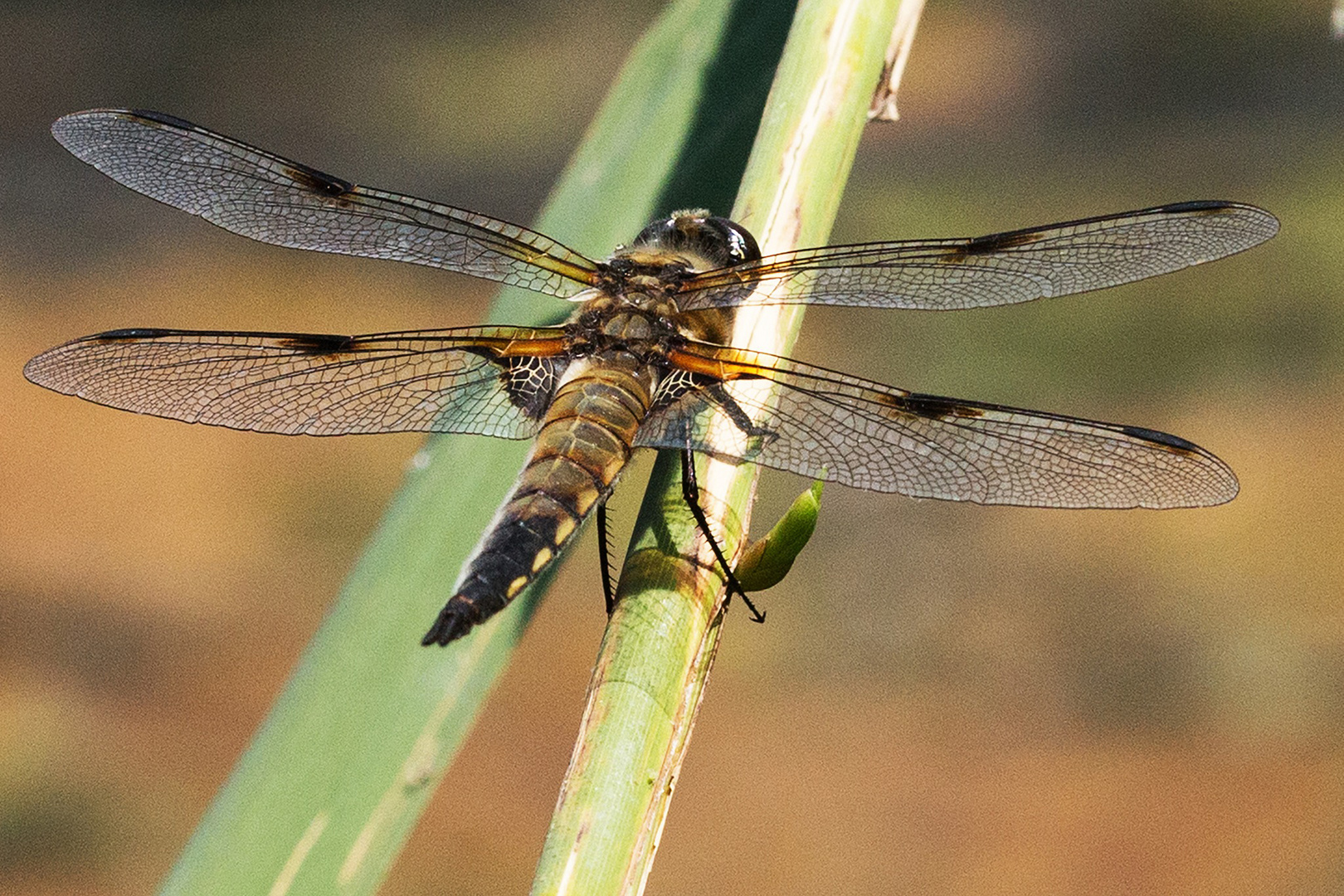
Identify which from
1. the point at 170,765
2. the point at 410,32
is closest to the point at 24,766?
the point at 170,765

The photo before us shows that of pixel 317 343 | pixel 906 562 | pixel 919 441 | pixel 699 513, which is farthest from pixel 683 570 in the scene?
pixel 906 562

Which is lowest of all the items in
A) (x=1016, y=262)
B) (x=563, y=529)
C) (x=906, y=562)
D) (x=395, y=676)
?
(x=395, y=676)

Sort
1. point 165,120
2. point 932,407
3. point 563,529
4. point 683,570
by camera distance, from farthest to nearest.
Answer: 1. point 165,120
2. point 932,407
3. point 563,529
4. point 683,570

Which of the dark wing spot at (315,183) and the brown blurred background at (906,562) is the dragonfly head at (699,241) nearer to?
the dark wing spot at (315,183)

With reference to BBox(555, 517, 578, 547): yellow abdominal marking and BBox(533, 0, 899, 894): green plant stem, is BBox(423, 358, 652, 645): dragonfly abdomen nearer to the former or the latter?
BBox(555, 517, 578, 547): yellow abdominal marking

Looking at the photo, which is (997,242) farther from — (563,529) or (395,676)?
(395,676)

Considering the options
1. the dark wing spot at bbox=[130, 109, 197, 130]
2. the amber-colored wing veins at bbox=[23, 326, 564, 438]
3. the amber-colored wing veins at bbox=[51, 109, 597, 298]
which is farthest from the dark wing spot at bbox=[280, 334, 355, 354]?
the dark wing spot at bbox=[130, 109, 197, 130]
